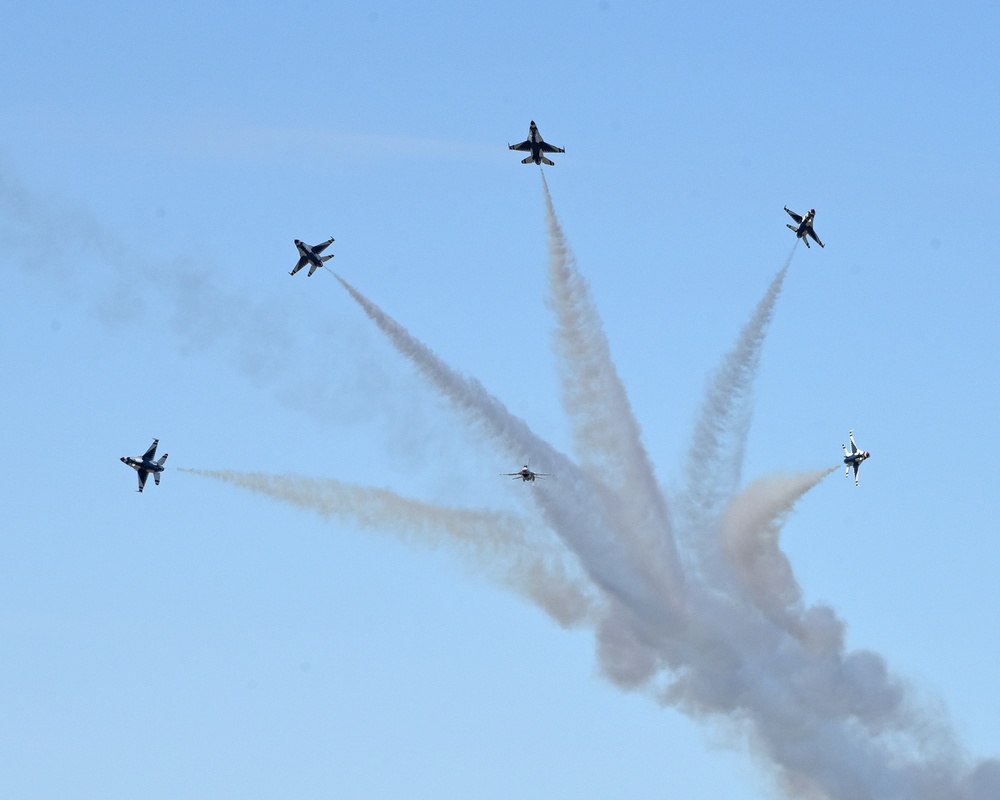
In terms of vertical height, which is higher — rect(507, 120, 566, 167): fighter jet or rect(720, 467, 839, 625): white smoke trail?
rect(507, 120, 566, 167): fighter jet

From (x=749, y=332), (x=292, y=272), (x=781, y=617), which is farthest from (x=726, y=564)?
(x=292, y=272)

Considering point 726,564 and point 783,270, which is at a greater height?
point 783,270

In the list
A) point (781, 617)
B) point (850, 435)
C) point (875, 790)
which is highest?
point (850, 435)

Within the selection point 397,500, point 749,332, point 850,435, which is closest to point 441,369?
point 397,500

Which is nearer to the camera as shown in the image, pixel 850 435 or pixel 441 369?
pixel 441 369

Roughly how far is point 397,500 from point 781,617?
78.9ft

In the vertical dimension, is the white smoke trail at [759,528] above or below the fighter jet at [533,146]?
below

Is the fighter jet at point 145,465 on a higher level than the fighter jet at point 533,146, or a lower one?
lower

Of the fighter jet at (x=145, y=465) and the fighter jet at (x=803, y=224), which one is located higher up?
the fighter jet at (x=803, y=224)

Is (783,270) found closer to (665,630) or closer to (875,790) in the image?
(665,630)

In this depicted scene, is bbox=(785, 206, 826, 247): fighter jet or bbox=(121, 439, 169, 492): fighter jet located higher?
bbox=(785, 206, 826, 247): fighter jet

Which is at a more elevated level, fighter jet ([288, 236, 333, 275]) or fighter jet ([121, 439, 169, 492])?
fighter jet ([288, 236, 333, 275])

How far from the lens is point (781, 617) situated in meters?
137

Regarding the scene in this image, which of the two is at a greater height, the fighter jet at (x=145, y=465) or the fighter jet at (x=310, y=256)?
the fighter jet at (x=310, y=256)
